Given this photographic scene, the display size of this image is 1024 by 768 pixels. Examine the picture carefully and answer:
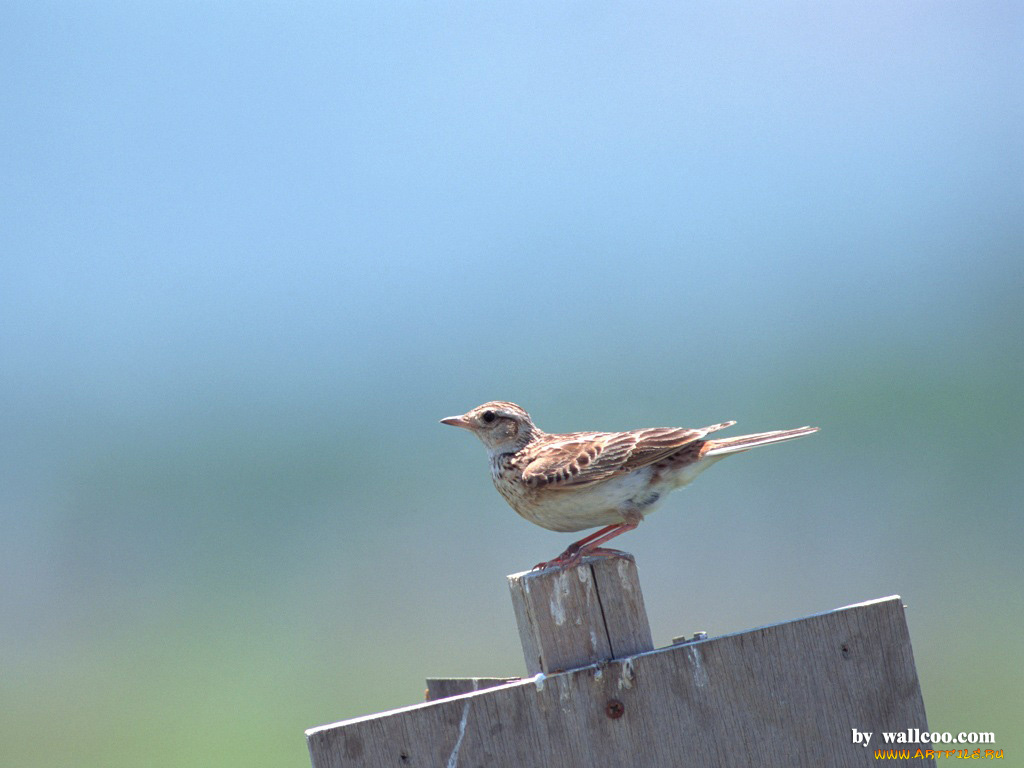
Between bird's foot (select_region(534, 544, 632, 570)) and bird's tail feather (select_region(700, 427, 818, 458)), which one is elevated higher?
bird's tail feather (select_region(700, 427, 818, 458))

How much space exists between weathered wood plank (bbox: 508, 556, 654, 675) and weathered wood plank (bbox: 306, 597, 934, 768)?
0.39 ft

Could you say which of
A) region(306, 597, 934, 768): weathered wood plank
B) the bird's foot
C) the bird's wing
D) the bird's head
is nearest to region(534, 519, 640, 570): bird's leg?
the bird's foot

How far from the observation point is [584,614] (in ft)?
11.6

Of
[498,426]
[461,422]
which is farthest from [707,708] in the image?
[461,422]

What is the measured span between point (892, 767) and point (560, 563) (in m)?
1.24

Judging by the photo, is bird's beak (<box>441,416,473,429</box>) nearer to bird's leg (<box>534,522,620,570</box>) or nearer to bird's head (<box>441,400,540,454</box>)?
bird's head (<box>441,400,540,454</box>)

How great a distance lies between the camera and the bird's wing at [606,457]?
192 inches

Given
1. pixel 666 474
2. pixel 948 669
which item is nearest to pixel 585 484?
pixel 666 474

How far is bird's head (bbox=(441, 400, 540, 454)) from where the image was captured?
221 inches

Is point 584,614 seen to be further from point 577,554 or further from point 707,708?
point 707,708

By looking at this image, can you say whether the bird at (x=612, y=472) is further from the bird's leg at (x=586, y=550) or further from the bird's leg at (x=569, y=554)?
the bird's leg at (x=569, y=554)

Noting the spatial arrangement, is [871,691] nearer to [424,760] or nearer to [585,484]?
[424,760]

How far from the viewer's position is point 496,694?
3.29m

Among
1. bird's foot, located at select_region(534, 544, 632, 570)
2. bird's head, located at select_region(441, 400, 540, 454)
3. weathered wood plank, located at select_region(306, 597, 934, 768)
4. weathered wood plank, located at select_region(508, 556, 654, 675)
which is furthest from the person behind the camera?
bird's head, located at select_region(441, 400, 540, 454)
